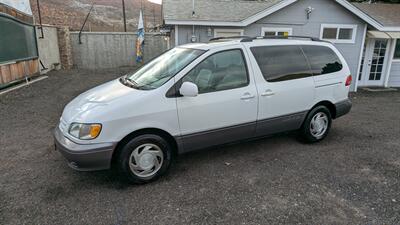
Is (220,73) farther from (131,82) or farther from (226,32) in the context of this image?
(226,32)

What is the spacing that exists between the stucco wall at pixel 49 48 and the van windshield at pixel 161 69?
1065 centimetres

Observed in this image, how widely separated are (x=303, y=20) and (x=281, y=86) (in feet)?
21.8

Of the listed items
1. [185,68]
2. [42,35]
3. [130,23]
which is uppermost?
[130,23]

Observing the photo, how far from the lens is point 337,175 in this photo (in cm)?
360

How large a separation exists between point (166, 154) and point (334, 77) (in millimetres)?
3231

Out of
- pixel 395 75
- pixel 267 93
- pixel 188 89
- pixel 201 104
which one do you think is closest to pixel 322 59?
pixel 267 93

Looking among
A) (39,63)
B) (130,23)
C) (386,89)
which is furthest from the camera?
(130,23)

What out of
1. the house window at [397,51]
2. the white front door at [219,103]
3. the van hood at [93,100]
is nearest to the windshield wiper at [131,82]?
the van hood at [93,100]

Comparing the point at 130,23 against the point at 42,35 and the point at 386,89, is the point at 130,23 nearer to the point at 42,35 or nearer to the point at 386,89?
the point at 42,35

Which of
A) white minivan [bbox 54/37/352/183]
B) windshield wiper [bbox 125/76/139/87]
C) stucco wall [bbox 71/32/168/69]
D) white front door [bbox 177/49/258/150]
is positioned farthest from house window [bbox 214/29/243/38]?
stucco wall [bbox 71/32/168/69]

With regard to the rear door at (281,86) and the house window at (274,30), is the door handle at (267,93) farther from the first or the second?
the house window at (274,30)

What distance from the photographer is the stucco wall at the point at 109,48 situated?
55.2 feet

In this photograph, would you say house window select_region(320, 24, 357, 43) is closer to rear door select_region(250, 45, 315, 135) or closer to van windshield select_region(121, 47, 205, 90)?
rear door select_region(250, 45, 315, 135)

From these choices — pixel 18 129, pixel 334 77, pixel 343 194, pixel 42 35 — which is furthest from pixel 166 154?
pixel 42 35
